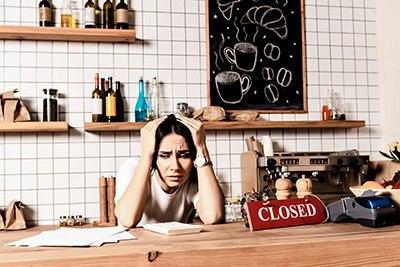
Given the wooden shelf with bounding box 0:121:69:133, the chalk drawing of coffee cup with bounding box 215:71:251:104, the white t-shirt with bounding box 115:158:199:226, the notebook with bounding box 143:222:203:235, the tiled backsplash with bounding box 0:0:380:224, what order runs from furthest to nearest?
the chalk drawing of coffee cup with bounding box 215:71:251:104, the tiled backsplash with bounding box 0:0:380:224, the wooden shelf with bounding box 0:121:69:133, the white t-shirt with bounding box 115:158:199:226, the notebook with bounding box 143:222:203:235

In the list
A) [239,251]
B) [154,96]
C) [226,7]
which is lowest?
[239,251]

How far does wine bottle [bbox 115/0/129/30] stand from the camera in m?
3.15

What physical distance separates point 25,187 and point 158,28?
1276mm

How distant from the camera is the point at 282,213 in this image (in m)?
1.53

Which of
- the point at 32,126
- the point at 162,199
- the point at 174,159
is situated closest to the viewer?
the point at 174,159

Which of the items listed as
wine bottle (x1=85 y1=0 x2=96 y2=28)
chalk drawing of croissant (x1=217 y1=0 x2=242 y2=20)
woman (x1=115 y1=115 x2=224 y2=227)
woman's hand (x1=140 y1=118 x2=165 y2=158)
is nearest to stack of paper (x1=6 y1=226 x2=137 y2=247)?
woman (x1=115 y1=115 x2=224 y2=227)

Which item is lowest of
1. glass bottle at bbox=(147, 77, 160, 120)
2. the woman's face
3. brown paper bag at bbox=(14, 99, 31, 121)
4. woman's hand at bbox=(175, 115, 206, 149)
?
the woman's face

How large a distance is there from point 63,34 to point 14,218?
1082 mm

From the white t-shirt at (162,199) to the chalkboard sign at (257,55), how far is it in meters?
1.19

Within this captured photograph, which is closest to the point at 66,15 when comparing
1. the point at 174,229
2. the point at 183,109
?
the point at 183,109

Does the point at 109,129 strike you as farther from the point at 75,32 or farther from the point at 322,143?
the point at 322,143

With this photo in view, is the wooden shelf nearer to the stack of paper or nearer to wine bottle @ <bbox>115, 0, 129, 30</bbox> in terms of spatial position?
wine bottle @ <bbox>115, 0, 129, 30</bbox>

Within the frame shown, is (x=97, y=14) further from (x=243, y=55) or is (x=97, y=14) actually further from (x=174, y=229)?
(x=174, y=229)

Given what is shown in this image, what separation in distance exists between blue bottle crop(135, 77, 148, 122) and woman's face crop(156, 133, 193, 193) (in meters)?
1.08
